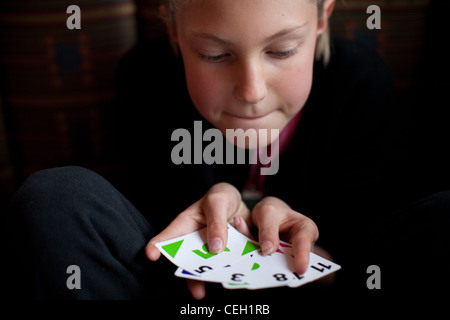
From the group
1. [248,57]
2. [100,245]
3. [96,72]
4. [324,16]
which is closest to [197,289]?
[100,245]

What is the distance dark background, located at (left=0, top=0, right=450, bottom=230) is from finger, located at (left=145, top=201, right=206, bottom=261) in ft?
2.32

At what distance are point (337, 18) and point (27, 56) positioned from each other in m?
0.90

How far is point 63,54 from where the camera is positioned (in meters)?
1.36

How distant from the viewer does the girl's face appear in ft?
2.56

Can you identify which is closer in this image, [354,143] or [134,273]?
[134,273]

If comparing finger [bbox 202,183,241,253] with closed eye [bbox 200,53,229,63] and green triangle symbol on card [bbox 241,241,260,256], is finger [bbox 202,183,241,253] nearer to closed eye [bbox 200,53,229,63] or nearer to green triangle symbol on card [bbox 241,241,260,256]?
green triangle symbol on card [bbox 241,241,260,256]

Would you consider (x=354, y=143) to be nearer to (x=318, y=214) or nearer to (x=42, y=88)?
(x=318, y=214)

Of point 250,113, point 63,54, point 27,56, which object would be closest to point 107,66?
point 63,54

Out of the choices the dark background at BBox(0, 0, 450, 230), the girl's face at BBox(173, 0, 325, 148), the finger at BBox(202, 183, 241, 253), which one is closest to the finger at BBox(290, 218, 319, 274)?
the finger at BBox(202, 183, 241, 253)

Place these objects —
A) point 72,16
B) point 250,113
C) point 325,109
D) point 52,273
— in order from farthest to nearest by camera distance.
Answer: point 72,16 → point 325,109 → point 250,113 → point 52,273

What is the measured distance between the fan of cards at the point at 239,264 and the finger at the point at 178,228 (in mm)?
13

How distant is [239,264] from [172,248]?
113mm

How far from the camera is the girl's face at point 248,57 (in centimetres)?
78

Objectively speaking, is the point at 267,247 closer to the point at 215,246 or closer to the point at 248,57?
the point at 215,246
